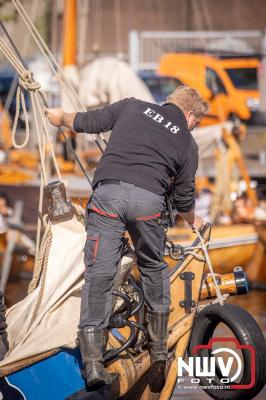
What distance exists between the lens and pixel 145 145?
551 cm

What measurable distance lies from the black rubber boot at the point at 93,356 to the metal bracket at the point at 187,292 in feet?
2.48

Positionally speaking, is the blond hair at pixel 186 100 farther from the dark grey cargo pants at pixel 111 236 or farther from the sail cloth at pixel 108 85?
the sail cloth at pixel 108 85

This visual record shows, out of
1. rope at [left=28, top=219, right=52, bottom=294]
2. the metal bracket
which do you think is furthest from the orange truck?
rope at [left=28, top=219, right=52, bottom=294]

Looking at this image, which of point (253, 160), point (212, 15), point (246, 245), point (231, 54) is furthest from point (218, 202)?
point (212, 15)

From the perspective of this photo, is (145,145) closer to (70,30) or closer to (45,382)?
(45,382)

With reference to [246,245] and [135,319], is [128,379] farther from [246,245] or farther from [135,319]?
[246,245]

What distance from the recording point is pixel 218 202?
→ 13.4 m

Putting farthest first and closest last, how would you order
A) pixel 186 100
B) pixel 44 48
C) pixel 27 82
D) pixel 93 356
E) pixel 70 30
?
1. pixel 70 30
2. pixel 44 48
3. pixel 27 82
4. pixel 186 100
5. pixel 93 356

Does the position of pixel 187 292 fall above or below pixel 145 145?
below

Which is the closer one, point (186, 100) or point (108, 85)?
point (186, 100)

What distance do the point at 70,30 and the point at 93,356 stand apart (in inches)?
385

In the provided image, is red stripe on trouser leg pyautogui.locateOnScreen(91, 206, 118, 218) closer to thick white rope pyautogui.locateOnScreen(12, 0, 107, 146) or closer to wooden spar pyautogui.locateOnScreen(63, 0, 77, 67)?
thick white rope pyautogui.locateOnScreen(12, 0, 107, 146)

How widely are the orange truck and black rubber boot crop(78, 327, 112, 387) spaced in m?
16.9

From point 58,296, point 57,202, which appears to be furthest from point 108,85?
point 58,296
